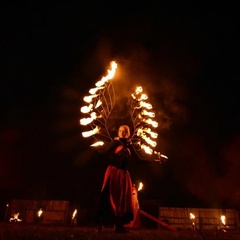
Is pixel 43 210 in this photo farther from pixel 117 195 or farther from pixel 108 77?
pixel 117 195

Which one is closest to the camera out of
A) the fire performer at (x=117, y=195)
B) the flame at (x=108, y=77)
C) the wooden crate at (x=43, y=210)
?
the fire performer at (x=117, y=195)

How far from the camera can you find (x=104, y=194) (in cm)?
597

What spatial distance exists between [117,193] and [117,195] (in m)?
0.03

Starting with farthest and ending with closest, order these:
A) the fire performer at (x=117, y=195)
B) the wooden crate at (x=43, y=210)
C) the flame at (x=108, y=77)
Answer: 1. the wooden crate at (x=43, y=210)
2. the flame at (x=108, y=77)
3. the fire performer at (x=117, y=195)

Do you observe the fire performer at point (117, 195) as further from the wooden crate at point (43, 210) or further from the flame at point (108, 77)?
the wooden crate at point (43, 210)

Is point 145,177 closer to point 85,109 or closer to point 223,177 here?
point 223,177

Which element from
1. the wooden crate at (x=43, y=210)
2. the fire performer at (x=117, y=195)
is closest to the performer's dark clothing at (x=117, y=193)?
the fire performer at (x=117, y=195)

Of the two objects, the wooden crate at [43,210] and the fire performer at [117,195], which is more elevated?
the wooden crate at [43,210]

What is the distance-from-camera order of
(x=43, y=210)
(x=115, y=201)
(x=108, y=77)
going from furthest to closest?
(x=43, y=210) < (x=108, y=77) < (x=115, y=201)

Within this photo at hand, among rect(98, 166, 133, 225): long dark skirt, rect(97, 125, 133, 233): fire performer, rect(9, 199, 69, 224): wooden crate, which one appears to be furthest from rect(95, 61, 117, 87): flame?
rect(9, 199, 69, 224): wooden crate

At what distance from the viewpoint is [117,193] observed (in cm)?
596

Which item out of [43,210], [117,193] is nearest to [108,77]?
[117,193]

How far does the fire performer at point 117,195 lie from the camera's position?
5.84 m

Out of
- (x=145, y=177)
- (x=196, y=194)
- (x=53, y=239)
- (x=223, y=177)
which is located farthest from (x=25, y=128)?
(x=53, y=239)
